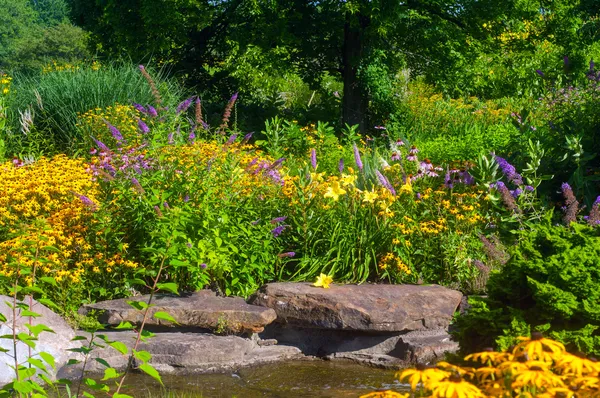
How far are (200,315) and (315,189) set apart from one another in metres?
1.55

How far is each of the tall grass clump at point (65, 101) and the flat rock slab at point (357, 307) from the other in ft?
13.8

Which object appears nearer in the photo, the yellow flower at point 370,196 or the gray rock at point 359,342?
the gray rock at point 359,342

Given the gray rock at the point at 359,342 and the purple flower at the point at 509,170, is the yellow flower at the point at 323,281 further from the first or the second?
the purple flower at the point at 509,170

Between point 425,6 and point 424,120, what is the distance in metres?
1.85

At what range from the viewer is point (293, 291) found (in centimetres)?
615

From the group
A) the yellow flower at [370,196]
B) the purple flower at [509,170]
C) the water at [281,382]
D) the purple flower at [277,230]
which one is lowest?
the water at [281,382]

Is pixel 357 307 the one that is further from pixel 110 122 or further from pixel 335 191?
pixel 110 122

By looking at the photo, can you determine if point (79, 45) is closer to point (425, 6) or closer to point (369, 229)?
point (425, 6)

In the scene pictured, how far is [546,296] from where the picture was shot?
358 centimetres

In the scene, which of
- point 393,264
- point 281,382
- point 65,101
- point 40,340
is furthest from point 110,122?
point 281,382

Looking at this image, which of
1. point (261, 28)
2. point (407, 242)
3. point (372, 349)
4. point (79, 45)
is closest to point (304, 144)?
point (261, 28)

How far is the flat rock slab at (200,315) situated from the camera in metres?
5.88

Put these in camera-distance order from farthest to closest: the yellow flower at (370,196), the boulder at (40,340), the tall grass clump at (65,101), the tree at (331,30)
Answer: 1. the tree at (331,30)
2. the tall grass clump at (65,101)
3. the yellow flower at (370,196)
4. the boulder at (40,340)

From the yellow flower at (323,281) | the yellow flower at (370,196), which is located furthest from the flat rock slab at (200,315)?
the yellow flower at (370,196)
